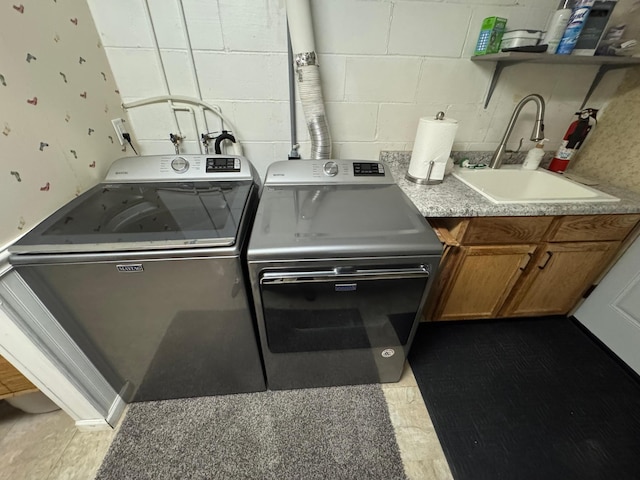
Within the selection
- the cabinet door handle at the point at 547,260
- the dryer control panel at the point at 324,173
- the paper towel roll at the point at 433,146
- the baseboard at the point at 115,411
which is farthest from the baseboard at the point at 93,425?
the cabinet door handle at the point at 547,260

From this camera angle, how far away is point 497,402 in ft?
4.31

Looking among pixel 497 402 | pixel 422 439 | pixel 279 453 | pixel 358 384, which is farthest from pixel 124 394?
pixel 497 402

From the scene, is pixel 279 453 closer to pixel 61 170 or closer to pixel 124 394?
pixel 124 394

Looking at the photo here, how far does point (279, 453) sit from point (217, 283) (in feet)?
2.76

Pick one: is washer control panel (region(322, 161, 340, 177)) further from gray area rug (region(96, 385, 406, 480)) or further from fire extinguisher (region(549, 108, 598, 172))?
fire extinguisher (region(549, 108, 598, 172))

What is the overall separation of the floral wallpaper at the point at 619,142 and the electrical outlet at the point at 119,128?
108 inches

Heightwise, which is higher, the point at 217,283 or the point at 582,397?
the point at 217,283

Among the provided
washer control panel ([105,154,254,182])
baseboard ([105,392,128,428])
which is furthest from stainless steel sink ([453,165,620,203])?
baseboard ([105,392,128,428])

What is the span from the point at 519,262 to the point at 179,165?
6.06 feet

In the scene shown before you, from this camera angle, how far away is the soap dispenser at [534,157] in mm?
1535

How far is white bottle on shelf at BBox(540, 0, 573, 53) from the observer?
114 cm

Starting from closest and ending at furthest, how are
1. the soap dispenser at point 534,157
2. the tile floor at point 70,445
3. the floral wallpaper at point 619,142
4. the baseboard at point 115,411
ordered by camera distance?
the tile floor at point 70,445 → the baseboard at point 115,411 → the floral wallpaper at point 619,142 → the soap dispenser at point 534,157

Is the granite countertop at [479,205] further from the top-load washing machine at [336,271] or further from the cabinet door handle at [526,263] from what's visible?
the cabinet door handle at [526,263]

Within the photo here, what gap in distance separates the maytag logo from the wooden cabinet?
125 centimetres
